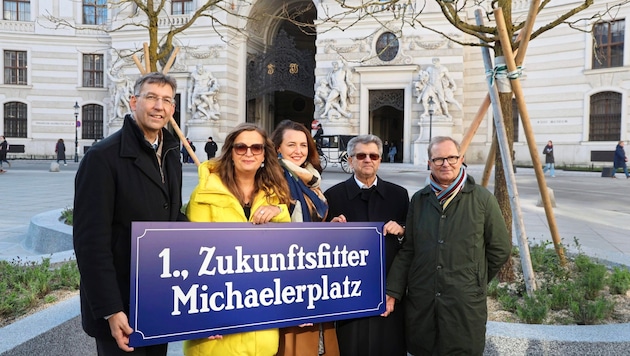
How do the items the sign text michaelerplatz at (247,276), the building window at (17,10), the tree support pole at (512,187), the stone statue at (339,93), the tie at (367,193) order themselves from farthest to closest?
the building window at (17,10) < the stone statue at (339,93) < the tree support pole at (512,187) < the tie at (367,193) < the sign text michaelerplatz at (247,276)

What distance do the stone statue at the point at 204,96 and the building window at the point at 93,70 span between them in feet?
33.2

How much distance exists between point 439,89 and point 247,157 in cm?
2594

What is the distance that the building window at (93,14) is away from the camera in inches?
1435

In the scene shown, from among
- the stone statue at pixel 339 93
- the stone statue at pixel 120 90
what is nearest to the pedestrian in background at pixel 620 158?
the stone statue at pixel 339 93

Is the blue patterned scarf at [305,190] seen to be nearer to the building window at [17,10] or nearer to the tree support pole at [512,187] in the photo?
the tree support pole at [512,187]

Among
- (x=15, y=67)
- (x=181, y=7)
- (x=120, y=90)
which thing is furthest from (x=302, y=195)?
(x=15, y=67)

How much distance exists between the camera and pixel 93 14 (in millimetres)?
36719

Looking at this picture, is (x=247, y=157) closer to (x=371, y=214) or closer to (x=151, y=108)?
(x=151, y=108)

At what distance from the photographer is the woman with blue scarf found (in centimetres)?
311

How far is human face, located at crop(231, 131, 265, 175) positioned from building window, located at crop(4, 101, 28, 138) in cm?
3970

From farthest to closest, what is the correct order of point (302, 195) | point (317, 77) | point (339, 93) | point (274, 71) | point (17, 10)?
point (17, 10)
point (274, 71)
point (317, 77)
point (339, 93)
point (302, 195)

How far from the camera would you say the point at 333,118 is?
2878 centimetres

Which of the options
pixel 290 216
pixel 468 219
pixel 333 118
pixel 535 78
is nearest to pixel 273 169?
pixel 290 216

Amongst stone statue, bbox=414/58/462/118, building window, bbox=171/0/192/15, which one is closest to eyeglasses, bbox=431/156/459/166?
stone statue, bbox=414/58/462/118
